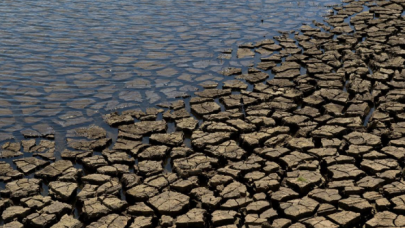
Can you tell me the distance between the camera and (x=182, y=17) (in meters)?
13.5

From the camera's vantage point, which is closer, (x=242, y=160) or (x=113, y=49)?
(x=242, y=160)

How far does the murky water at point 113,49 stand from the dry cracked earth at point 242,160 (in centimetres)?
60

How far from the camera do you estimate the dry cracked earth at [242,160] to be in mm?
6117

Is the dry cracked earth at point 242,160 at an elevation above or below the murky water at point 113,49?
below

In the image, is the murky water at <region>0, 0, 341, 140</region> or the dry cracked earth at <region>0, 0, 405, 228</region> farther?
the murky water at <region>0, 0, 341, 140</region>

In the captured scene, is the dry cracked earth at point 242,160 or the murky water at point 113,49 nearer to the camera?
the dry cracked earth at point 242,160

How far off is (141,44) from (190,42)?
99 cm

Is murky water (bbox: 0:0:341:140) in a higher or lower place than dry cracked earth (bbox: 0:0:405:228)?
higher

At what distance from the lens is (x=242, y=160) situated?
23.8 feet

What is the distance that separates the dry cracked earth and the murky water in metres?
0.60

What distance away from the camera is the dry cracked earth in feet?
20.1

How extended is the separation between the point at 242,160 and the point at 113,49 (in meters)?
5.07

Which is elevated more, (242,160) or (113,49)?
(113,49)

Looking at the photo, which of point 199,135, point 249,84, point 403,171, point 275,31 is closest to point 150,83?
Result: point 249,84
